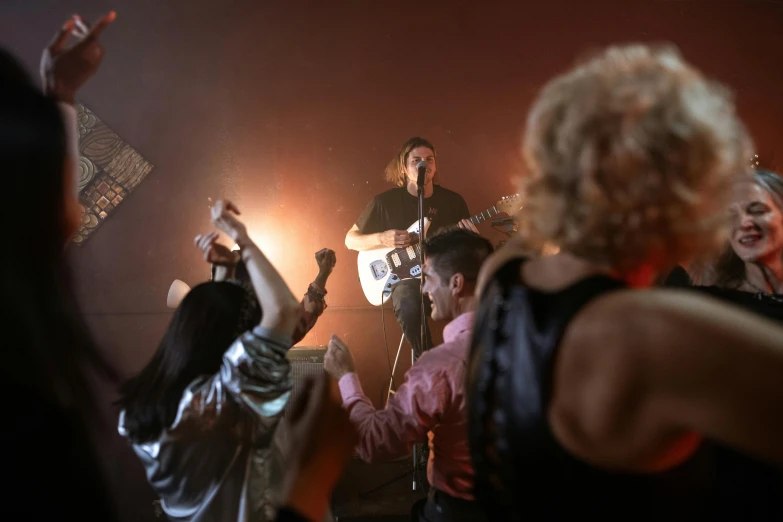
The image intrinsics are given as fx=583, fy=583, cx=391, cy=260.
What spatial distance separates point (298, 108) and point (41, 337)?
4397 mm

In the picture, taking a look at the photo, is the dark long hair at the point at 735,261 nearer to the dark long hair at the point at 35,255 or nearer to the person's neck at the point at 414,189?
the dark long hair at the point at 35,255

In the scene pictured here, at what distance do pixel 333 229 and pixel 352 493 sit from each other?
7.40 ft

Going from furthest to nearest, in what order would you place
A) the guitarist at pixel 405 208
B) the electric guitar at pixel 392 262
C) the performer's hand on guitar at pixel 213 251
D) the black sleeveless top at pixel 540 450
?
1. the guitarist at pixel 405 208
2. the electric guitar at pixel 392 262
3. the performer's hand on guitar at pixel 213 251
4. the black sleeveless top at pixel 540 450

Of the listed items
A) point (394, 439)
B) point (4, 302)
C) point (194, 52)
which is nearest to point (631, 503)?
point (4, 302)

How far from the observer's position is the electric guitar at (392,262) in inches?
170

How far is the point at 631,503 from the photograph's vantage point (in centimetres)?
73

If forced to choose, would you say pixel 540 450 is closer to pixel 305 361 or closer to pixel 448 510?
pixel 448 510

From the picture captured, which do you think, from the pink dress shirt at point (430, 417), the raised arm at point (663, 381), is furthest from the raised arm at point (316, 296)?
the raised arm at point (663, 381)

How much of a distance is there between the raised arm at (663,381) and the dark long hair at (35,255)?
66 cm

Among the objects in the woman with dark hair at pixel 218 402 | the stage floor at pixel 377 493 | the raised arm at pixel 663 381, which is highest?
the raised arm at pixel 663 381

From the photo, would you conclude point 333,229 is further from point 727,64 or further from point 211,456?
point 727,64

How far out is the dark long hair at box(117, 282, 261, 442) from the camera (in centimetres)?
155

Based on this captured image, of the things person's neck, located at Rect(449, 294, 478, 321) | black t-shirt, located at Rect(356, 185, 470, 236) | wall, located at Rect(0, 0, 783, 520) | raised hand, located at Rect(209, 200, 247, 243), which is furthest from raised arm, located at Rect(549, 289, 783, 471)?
wall, located at Rect(0, 0, 783, 520)

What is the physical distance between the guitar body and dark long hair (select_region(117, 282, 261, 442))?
2.72 metres
